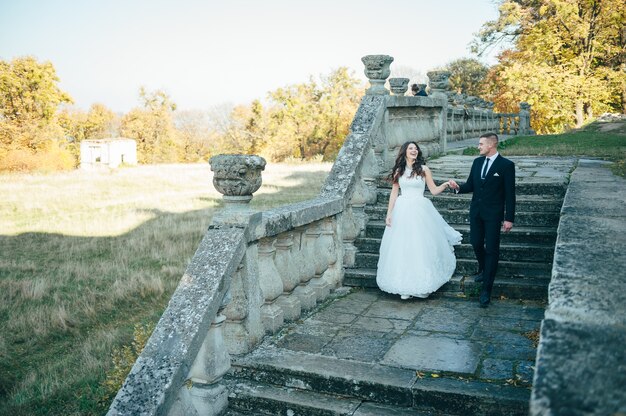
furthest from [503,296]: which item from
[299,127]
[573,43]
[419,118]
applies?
[299,127]

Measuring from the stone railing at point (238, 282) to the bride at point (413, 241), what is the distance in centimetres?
67

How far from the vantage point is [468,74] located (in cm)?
5181

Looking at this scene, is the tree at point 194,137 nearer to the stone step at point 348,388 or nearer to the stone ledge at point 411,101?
the stone ledge at point 411,101

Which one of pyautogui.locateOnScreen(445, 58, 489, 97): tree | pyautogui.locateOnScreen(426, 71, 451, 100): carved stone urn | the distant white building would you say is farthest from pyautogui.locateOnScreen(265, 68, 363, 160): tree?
pyautogui.locateOnScreen(426, 71, 451, 100): carved stone urn

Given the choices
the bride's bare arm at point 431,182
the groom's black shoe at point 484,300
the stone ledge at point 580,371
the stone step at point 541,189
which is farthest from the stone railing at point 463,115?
the stone ledge at point 580,371

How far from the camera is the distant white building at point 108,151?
56.0 m

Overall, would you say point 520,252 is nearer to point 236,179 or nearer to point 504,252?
point 504,252

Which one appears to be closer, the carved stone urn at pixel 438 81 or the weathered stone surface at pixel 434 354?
the weathered stone surface at pixel 434 354

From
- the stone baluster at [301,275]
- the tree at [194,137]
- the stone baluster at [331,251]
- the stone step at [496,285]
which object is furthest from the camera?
the tree at [194,137]

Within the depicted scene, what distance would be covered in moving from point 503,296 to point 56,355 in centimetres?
639

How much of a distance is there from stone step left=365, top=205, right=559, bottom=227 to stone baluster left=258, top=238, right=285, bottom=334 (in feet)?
8.71

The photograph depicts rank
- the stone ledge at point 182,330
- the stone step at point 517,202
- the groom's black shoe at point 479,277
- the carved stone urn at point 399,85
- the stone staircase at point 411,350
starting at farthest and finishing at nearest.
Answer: the carved stone urn at point 399,85, the stone step at point 517,202, the groom's black shoe at point 479,277, the stone staircase at point 411,350, the stone ledge at point 182,330

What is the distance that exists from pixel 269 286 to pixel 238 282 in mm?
491

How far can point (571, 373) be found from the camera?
7.04ft
